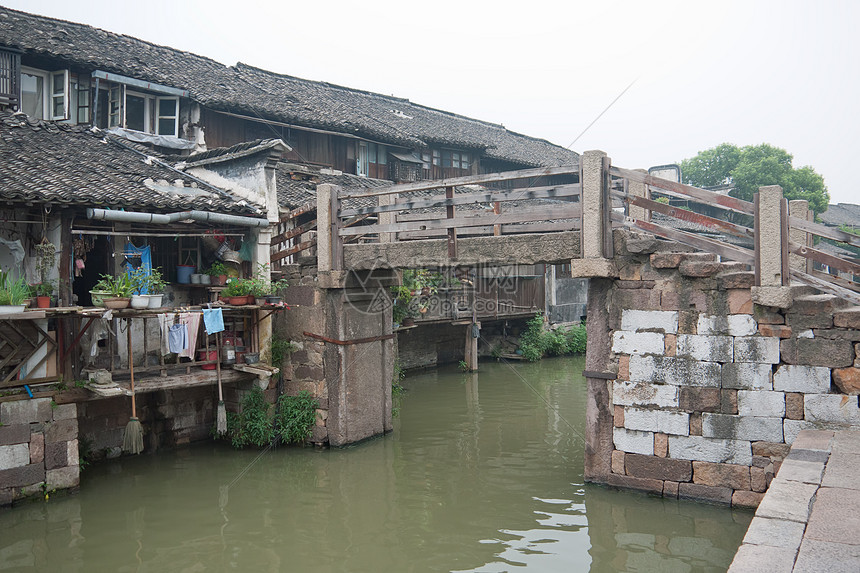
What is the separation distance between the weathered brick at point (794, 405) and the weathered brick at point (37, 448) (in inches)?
384

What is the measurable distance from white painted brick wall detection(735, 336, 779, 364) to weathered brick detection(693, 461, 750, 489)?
1.33 metres

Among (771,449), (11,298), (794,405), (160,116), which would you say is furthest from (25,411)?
(160,116)

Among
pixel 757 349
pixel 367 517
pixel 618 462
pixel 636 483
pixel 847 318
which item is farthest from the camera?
pixel 367 517

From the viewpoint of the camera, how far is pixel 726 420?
8023mm

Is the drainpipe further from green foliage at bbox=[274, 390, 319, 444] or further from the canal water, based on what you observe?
the canal water

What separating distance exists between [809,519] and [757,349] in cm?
346

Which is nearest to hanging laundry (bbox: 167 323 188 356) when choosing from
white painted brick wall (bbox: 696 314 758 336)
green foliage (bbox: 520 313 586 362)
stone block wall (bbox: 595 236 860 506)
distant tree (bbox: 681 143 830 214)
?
stone block wall (bbox: 595 236 860 506)

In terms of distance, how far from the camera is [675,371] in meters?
8.35

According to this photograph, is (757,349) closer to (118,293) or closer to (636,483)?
(636,483)

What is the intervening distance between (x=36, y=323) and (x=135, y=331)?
6.37 ft

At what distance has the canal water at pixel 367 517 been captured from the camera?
748cm

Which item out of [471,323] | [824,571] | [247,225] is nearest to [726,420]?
[824,571]

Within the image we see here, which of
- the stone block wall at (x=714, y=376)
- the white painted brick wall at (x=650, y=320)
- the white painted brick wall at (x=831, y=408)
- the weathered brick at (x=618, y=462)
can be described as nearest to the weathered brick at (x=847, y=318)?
the stone block wall at (x=714, y=376)

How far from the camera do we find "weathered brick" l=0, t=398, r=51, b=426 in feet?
28.7
